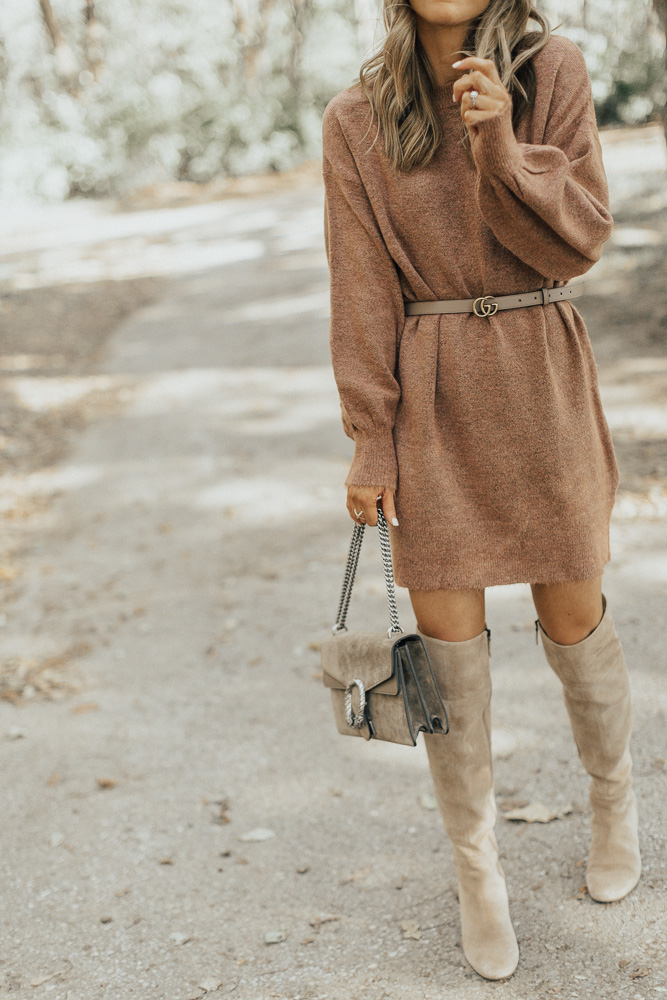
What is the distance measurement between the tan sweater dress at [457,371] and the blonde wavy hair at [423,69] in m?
0.03

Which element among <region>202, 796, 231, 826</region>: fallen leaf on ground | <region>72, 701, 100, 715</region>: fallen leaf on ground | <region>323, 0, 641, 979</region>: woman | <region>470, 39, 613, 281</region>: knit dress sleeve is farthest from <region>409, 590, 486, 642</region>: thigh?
<region>72, 701, 100, 715</region>: fallen leaf on ground

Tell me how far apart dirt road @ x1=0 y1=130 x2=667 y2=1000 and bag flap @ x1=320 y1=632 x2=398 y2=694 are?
2.29ft

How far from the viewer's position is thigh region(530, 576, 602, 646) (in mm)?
2035

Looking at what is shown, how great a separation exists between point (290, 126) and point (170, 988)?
66.3 ft

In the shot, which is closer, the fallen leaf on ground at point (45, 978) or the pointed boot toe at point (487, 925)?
the pointed boot toe at point (487, 925)

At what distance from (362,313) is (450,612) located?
0.68 metres

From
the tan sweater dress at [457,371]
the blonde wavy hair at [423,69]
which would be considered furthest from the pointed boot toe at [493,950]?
the blonde wavy hair at [423,69]

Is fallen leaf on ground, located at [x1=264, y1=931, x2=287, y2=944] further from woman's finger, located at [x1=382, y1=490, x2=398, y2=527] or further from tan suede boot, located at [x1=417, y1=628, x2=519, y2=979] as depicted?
woman's finger, located at [x1=382, y1=490, x2=398, y2=527]

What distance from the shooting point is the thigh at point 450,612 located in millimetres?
1994

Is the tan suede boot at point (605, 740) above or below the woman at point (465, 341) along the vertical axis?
below

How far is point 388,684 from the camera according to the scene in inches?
77.0

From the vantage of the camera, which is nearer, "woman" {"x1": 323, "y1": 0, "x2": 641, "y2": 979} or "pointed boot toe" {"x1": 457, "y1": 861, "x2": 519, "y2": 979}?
"woman" {"x1": 323, "y1": 0, "x2": 641, "y2": 979}

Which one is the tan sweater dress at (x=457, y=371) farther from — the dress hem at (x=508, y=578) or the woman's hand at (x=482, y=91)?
the woman's hand at (x=482, y=91)

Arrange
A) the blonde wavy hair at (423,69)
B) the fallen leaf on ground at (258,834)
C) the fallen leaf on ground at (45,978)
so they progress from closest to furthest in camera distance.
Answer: the blonde wavy hair at (423,69)
the fallen leaf on ground at (45,978)
the fallen leaf on ground at (258,834)
